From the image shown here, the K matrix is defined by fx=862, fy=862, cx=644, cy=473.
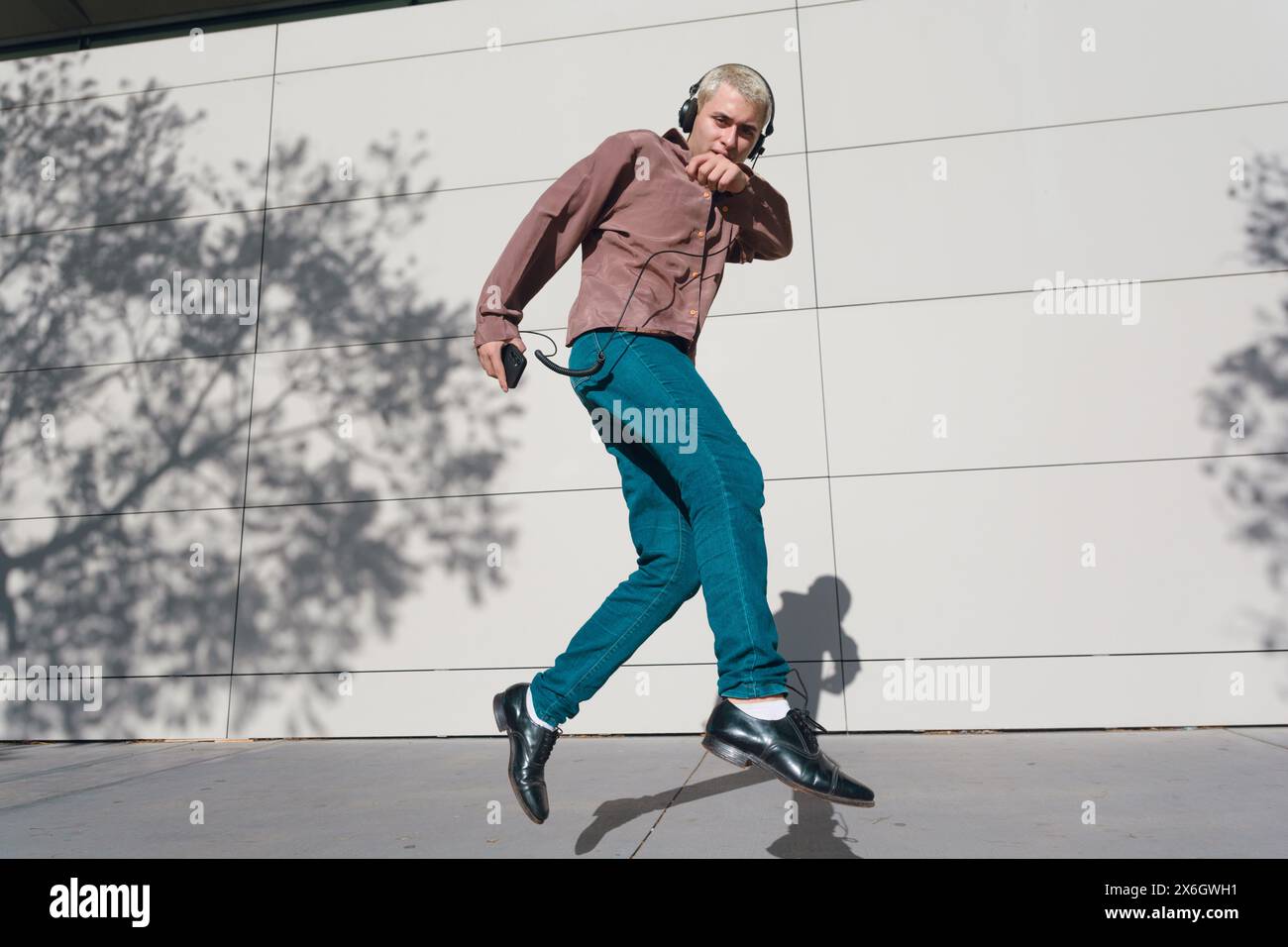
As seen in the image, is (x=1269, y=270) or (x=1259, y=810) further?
(x=1269, y=270)

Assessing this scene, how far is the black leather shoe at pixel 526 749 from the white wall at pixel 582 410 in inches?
97.4

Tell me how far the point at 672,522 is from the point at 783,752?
72cm

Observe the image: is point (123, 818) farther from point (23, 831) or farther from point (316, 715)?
point (316, 715)

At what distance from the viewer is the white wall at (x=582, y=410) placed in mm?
4578

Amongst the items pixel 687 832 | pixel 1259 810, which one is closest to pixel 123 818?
pixel 687 832

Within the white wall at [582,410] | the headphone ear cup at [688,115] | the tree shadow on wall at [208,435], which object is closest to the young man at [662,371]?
the headphone ear cup at [688,115]

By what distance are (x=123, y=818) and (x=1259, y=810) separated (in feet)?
12.5

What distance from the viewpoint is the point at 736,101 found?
2352 millimetres

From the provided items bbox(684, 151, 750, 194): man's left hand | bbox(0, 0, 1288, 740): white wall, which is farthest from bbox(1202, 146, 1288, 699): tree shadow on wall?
bbox(684, 151, 750, 194): man's left hand

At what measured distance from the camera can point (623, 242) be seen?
2.43m

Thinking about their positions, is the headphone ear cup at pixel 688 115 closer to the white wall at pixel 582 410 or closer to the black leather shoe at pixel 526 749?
the black leather shoe at pixel 526 749

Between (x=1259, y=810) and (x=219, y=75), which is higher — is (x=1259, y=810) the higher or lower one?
the lower one
